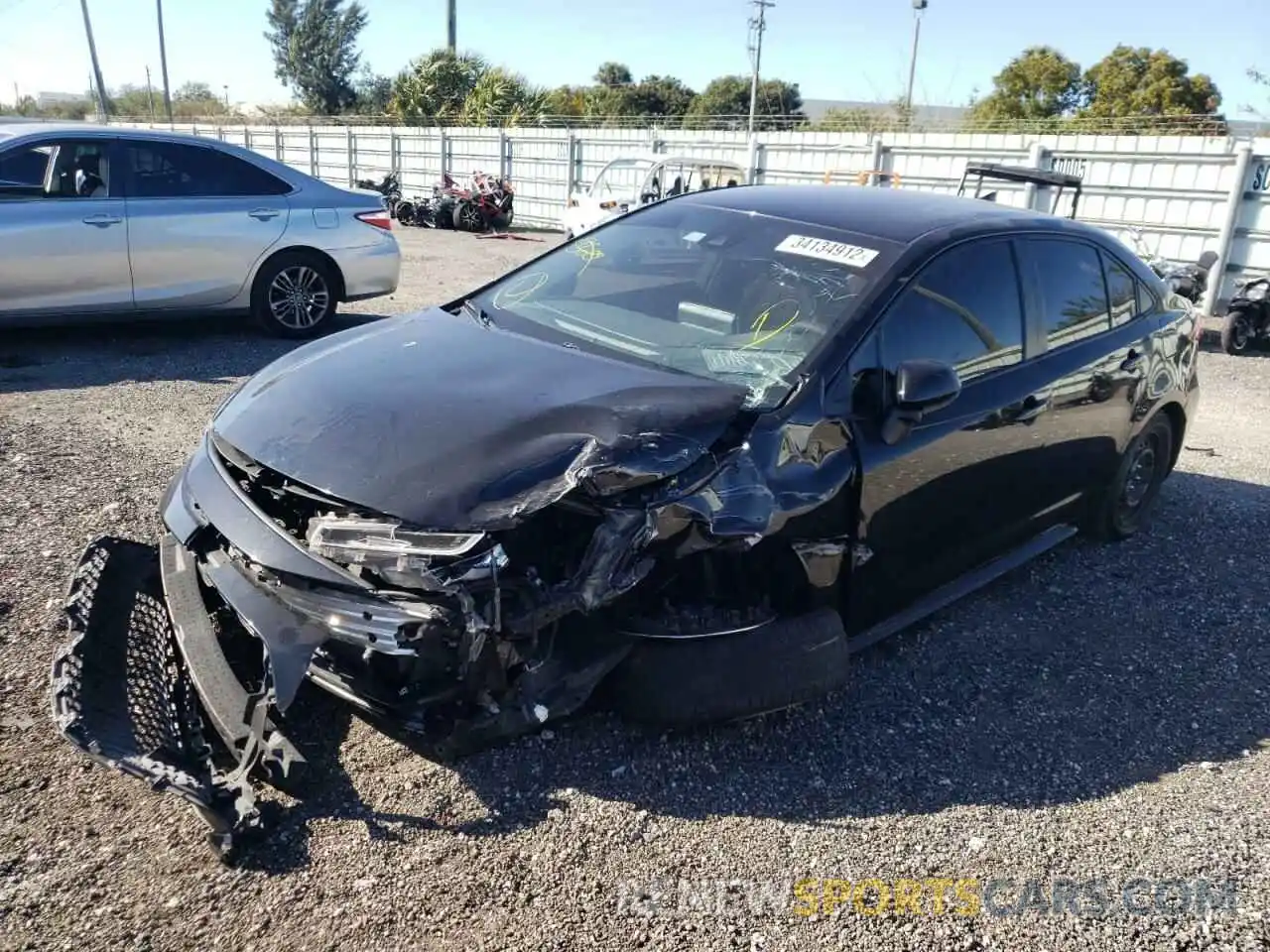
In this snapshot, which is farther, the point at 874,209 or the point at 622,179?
the point at 622,179

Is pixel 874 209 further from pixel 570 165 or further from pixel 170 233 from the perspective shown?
pixel 570 165

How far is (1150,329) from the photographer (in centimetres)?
493

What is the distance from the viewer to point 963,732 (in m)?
3.42

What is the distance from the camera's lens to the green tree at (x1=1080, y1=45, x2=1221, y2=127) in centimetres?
3600

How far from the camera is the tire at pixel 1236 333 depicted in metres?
11.2

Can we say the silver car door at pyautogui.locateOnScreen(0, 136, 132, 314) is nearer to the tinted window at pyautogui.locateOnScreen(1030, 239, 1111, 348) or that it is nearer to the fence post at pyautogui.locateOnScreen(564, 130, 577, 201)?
the tinted window at pyautogui.locateOnScreen(1030, 239, 1111, 348)

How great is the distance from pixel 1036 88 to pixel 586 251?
42104mm

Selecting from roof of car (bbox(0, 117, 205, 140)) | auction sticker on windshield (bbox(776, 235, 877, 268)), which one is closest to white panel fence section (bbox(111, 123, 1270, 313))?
roof of car (bbox(0, 117, 205, 140))

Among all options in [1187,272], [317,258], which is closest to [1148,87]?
[1187,272]

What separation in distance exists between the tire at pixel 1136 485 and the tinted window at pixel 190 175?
6847mm

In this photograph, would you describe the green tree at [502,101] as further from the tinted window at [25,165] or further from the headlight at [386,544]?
the headlight at [386,544]

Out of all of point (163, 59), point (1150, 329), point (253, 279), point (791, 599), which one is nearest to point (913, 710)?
point (791, 599)

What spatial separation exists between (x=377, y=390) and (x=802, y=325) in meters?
1.51

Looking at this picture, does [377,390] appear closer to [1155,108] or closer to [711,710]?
[711,710]
